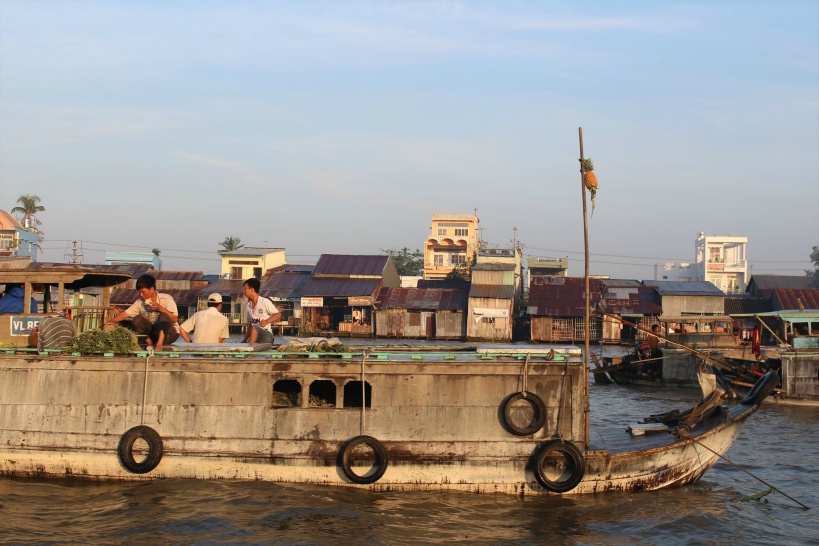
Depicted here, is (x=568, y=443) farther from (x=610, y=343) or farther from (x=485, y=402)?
(x=610, y=343)

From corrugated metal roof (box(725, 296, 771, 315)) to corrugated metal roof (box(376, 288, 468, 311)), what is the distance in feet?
54.2

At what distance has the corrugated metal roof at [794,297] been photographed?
149ft

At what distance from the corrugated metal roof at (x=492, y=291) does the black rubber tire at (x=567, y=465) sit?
119 feet

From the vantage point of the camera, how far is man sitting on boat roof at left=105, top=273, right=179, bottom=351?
33.7 ft

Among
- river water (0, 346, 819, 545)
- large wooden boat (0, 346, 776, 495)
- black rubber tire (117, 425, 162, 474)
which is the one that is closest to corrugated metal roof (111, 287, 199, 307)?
large wooden boat (0, 346, 776, 495)

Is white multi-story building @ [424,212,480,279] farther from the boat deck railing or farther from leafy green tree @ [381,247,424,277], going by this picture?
the boat deck railing

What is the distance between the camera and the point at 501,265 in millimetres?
48812

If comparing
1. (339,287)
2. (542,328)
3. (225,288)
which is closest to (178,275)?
(225,288)

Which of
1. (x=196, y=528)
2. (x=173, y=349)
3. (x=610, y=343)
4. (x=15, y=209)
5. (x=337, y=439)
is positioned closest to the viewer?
(x=196, y=528)

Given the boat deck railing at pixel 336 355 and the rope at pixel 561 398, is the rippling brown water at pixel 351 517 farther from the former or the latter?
the boat deck railing at pixel 336 355

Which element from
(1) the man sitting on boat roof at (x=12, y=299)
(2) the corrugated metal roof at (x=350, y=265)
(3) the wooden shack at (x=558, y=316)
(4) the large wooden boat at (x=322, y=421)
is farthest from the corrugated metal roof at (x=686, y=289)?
(1) the man sitting on boat roof at (x=12, y=299)

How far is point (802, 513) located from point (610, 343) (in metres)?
34.9

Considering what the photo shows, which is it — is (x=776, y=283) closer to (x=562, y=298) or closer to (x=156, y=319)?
(x=562, y=298)

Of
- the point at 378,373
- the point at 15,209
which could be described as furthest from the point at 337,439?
the point at 15,209
